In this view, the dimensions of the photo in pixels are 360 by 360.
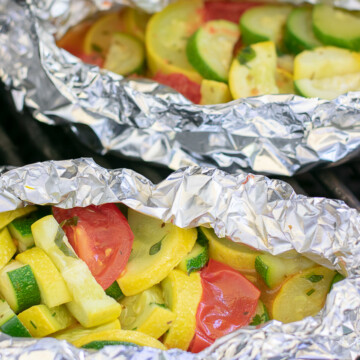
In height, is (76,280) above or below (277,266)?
above

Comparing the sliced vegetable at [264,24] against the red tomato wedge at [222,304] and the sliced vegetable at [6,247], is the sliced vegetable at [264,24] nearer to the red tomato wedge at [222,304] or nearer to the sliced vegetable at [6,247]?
the red tomato wedge at [222,304]

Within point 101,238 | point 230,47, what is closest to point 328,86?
point 230,47

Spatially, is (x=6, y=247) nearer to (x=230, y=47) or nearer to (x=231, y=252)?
(x=231, y=252)

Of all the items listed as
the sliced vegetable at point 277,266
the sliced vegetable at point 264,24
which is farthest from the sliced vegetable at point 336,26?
the sliced vegetable at point 277,266

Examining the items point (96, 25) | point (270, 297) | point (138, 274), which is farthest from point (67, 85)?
point (270, 297)

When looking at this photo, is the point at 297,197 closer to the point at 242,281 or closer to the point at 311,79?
the point at 242,281
